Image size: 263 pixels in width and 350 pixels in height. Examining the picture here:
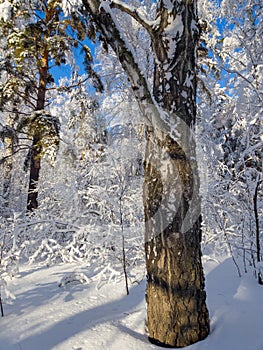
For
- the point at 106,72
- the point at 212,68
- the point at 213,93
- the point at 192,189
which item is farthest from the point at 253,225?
the point at 106,72

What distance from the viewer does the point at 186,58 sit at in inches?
77.8

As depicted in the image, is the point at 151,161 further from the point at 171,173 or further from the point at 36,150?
the point at 36,150

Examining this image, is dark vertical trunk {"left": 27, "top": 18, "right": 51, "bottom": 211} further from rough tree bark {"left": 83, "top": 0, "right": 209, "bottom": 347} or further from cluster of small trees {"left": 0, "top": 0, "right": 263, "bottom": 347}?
rough tree bark {"left": 83, "top": 0, "right": 209, "bottom": 347}

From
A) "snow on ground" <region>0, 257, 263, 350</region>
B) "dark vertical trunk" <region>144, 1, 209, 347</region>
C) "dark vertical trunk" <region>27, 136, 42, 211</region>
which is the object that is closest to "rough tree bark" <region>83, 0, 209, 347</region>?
"dark vertical trunk" <region>144, 1, 209, 347</region>

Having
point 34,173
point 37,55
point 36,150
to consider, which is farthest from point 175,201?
point 37,55

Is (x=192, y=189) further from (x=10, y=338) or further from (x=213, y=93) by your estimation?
(x=213, y=93)

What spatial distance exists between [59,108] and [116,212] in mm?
12893

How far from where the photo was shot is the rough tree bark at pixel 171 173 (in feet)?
5.91

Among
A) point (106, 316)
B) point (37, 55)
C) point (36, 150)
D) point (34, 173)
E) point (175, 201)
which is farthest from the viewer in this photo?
point (34, 173)

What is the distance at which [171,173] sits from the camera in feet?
6.16

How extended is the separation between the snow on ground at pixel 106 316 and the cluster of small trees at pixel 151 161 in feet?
0.63

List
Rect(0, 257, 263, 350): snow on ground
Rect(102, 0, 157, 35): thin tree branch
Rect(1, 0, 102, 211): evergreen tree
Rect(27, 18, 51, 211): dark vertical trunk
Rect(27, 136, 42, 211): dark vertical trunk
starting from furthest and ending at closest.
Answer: Rect(27, 18, 51, 211): dark vertical trunk, Rect(27, 136, 42, 211): dark vertical trunk, Rect(1, 0, 102, 211): evergreen tree, Rect(102, 0, 157, 35): thin tree branch, Rect(0, 257, 263, 350): snow on ground

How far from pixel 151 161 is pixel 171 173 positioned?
0.19m

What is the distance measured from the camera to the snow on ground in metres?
1.78
